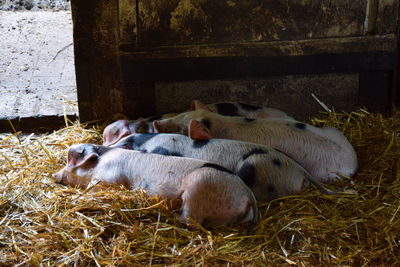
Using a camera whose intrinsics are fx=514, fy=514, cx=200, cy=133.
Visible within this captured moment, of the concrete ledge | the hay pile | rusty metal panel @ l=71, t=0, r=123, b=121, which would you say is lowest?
the hay pile

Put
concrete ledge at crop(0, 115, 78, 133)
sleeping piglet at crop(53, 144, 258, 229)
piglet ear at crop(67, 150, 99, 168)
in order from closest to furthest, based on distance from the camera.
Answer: sleeping piglet at crop(53, 144, 258, 229) < piglet ear at crop(67, 150, 99, 168) < concrete ledge at crop(0, 115, 78, 133)

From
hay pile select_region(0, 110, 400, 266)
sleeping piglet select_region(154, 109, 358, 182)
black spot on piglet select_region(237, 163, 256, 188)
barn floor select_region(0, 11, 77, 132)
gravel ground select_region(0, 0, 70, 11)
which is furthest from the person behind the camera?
gravel ground select_region(0, 0, 70, 11)

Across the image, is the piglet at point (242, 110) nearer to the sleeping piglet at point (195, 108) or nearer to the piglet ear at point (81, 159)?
the sleeping piglet at point (195, 108)

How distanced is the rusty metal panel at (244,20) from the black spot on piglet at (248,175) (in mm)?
1583

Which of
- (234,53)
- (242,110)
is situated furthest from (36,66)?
(242,110)

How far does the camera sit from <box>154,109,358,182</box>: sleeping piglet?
3.67 m

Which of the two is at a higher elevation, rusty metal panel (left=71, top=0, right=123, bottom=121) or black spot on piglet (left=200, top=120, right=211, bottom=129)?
rusty metal panel (left=71, top=0, right=123, bottom=121)

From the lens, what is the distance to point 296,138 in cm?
371

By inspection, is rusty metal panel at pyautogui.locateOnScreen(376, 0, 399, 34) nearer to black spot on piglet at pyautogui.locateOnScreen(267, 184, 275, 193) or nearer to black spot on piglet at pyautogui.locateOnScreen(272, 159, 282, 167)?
black spot on piglet at pyautogui.locateOnScreen(272, 159, 282, 167)

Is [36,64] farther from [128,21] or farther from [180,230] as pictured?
[180,230]

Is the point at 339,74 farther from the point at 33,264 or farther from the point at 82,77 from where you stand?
the point at 33,264

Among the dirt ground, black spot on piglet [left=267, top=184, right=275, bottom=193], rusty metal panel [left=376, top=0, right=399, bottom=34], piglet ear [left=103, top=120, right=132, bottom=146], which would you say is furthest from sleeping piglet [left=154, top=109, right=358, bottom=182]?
the dirt ground

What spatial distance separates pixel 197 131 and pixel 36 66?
2.97m

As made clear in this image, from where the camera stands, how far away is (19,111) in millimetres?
4898
